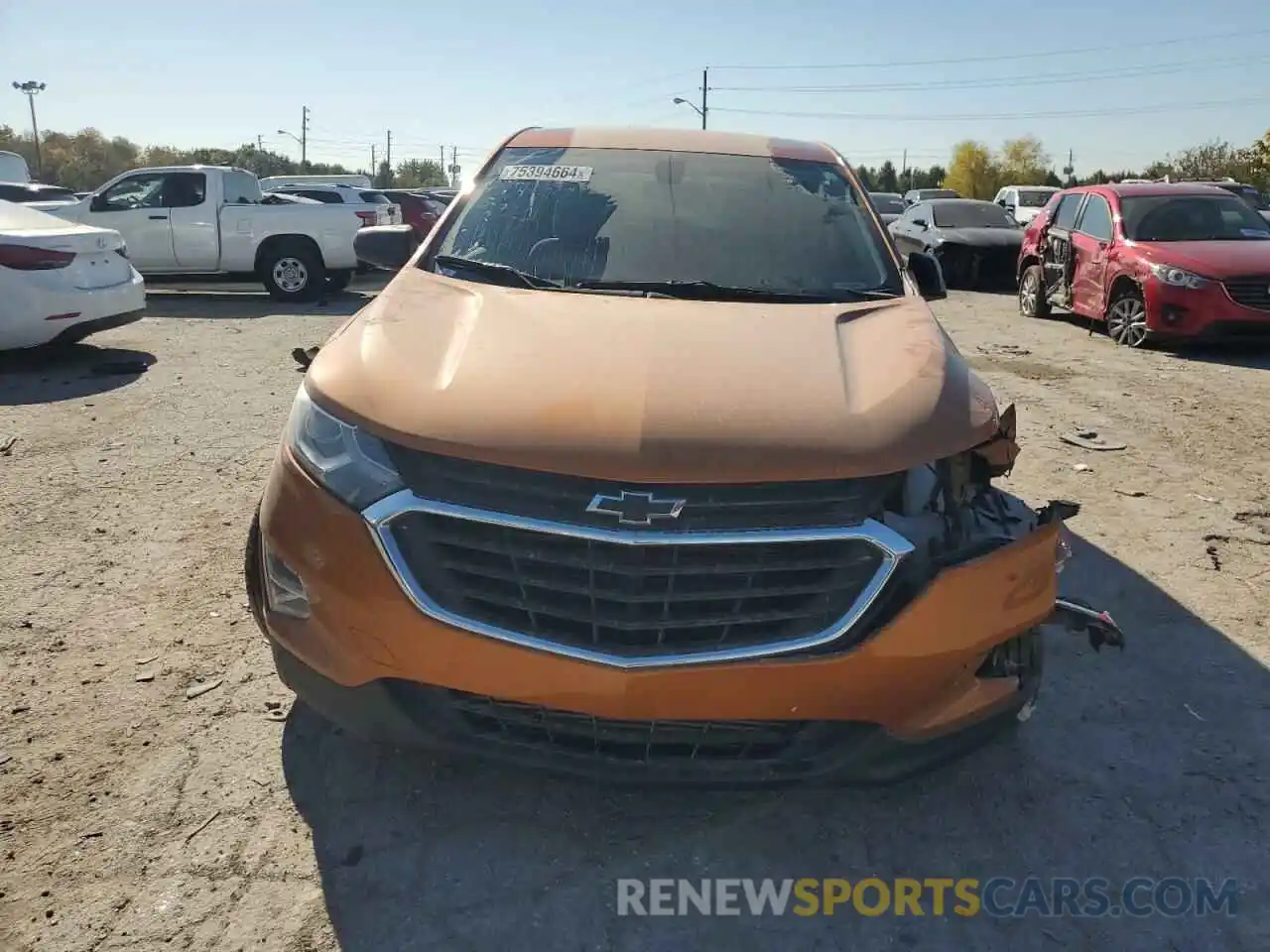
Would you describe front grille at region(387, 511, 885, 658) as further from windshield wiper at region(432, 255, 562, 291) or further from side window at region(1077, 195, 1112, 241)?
side window at region(1077, 195, 1112, 241)

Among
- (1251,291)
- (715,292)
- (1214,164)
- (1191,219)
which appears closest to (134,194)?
(715,292)

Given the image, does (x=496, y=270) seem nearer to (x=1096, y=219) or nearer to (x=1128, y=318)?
(x=1128, y=318)

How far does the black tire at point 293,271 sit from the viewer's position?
13594 millimetres

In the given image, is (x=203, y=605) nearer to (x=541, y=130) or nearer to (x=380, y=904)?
(x=380, y=904)

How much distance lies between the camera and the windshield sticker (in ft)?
12.7

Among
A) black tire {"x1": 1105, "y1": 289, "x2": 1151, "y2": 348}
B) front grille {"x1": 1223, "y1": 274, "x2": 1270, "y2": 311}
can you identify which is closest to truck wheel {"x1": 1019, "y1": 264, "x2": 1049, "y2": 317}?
black tire {"x1": 1105, "y1": 289, "x2": 1151, "y2": 348}

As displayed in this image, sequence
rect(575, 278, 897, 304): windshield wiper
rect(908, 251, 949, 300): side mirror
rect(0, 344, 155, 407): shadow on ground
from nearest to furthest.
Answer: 1. rect(575, 278, 897, 304): windshield wiper
2. rect(908, 251, 949, 300): side mirror
3. rect(0, 344, 155, 407): shadow on ground

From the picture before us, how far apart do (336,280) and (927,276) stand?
1155cm

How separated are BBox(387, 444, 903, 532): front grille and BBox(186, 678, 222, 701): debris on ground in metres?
1.42

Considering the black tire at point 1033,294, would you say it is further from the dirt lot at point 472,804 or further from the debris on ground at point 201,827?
the debris on ground at point 201,827

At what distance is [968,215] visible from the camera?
16625mm

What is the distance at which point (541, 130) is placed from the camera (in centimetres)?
434

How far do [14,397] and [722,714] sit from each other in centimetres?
691

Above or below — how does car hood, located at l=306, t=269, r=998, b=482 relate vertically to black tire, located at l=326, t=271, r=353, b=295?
above
